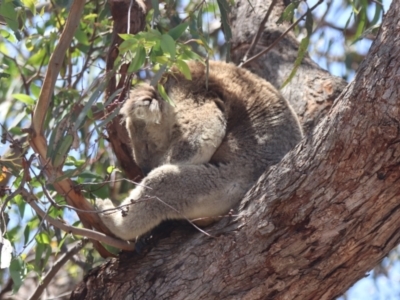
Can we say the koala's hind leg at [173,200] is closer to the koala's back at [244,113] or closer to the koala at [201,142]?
the koala at [201,142]

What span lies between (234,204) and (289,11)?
96cm

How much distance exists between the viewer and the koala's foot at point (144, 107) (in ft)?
10.9

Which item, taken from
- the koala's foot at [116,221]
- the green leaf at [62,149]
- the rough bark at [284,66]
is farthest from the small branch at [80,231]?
the rough bark at [284,66]

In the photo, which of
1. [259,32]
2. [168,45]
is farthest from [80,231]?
[259,32]

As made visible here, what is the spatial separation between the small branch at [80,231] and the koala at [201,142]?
76 millimetres

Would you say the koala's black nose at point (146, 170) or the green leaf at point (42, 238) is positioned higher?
the koala's black nose at point (146, 170)

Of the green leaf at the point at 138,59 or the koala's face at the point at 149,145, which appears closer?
the green leaf at the point at 138,59

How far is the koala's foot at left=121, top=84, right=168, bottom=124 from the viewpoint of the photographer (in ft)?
10.9

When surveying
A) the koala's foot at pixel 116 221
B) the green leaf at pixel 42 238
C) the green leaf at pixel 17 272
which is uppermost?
the koala's foot at pixel 116 221

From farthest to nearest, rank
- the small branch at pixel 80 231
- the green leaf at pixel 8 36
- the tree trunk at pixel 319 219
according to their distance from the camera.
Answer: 1. the green leaf at pixel 8 36
2. the small branch at pixel 80 231
3. the tree trunk at pixel 319 219

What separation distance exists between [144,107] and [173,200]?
1.72 feet

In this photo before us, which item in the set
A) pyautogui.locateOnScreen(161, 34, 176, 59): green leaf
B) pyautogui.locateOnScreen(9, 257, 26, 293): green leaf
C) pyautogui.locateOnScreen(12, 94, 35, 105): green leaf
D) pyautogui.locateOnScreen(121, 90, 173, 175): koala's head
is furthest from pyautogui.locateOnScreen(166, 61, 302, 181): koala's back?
pyautogui.locateOnScreen(9, 257, 26, 293): green leaf

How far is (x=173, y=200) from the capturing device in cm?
302

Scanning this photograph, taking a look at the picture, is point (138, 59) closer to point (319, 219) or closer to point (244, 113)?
point (319, 219)
